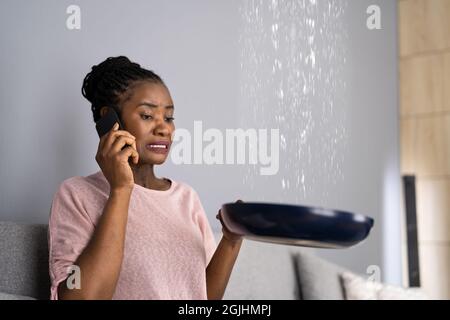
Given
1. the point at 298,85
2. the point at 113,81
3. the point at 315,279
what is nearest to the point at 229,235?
the point at 113,81

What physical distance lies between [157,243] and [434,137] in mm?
1543

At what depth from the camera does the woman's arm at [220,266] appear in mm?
834

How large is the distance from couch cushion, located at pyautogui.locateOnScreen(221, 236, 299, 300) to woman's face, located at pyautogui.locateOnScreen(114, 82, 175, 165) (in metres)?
0.54

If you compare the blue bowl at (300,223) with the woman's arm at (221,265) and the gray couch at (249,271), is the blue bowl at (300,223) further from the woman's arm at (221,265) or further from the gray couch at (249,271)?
the gray couch at (249,271)

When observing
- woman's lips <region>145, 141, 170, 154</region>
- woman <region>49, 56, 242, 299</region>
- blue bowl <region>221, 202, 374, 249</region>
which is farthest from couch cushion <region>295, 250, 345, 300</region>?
blue bowl <region>221, 202, 374, 249</region>

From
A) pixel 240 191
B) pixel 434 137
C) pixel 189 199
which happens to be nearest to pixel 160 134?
pixel 189 199

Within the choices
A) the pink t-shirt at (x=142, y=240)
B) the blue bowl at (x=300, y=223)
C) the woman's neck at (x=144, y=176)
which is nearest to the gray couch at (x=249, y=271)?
the pink t-shirt at (x=142, y=240)

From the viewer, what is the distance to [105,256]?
2.31 feet

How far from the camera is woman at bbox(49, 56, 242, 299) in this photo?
72 centimetres

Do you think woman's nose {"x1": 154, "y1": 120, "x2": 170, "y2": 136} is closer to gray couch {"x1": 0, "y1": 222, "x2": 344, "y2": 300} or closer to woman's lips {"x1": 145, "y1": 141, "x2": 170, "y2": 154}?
woman's lips {"x1": 145, "y1": 141, "x2": 170, "y2": 154}

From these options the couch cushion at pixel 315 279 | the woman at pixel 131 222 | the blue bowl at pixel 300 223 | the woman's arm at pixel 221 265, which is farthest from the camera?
the couch cushion at pixel 315 279

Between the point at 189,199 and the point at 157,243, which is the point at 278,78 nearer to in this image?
the point at 189,199

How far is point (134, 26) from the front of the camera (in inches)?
49.6

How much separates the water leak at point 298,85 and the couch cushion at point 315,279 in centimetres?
16
